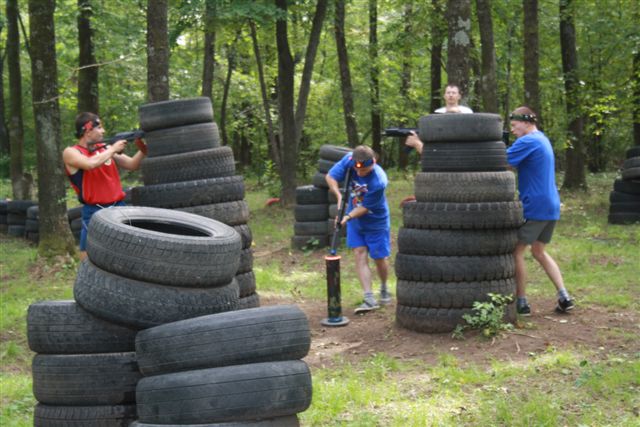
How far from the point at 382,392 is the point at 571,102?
14.7m

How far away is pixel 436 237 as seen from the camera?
7695 millimetres

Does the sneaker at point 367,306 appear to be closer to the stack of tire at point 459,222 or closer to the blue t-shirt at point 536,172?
the stack of tire at point 459,222

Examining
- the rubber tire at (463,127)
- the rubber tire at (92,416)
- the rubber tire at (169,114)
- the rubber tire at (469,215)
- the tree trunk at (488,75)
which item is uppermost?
the tree trunk at (488,75)

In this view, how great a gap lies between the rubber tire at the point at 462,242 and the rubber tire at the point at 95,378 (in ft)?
11.6

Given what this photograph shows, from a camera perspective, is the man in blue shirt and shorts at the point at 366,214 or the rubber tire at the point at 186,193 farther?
the man in blue shirt and shorts at the point at 366,214

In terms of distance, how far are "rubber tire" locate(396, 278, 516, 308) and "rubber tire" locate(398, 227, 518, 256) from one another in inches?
12.1

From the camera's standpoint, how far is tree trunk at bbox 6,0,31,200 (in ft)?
64.2

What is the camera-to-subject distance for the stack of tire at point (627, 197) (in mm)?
15453

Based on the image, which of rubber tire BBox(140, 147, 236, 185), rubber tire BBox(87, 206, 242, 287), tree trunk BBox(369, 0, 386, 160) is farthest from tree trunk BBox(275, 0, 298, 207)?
rubber tire BBox(87, 206, 242, 287)

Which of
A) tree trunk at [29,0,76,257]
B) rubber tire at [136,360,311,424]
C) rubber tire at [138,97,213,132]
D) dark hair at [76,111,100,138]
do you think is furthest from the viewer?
tree trunk at [29,0,76,257]

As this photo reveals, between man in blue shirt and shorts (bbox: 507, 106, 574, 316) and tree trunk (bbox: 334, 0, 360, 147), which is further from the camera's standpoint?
tree trunk (bbox: 334, 0, 360, 147)

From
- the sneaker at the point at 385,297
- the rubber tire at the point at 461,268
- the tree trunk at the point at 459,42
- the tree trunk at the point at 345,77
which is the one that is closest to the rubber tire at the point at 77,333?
the rubber tire at the point at 461,268

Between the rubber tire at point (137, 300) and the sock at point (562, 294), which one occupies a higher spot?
the rubber tire at point (137, 300)

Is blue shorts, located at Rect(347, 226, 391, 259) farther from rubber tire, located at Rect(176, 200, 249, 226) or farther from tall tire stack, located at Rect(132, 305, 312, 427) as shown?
tall tire stack, located at Rect(132, 305, 312, 427)
